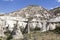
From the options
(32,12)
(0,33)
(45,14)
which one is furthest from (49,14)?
(0,33)

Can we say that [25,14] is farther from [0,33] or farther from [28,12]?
[0,33]

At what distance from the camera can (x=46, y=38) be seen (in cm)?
4259

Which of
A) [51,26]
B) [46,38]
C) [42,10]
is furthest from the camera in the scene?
[42,10]

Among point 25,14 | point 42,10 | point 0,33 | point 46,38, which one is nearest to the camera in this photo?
point 46,38

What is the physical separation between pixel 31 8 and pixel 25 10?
9.85 metres

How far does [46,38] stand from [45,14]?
481ft

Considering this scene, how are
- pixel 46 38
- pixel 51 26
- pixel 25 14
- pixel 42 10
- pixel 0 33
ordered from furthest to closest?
pixel 42 10 < pixel 25 14 < pixel 51 26 < pixel 0 33 < pixel 46 38

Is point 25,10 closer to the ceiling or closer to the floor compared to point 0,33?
closer to the ceiling

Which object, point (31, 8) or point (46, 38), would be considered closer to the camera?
point (46, 38)

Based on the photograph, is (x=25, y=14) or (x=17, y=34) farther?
(x=25, y=14)

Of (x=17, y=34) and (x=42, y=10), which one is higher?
(x=42, y=10)

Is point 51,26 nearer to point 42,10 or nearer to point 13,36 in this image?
point 13,36

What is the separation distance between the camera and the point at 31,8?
19938 centimetres

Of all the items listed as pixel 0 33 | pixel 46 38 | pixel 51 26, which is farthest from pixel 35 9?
pixel 46 38
